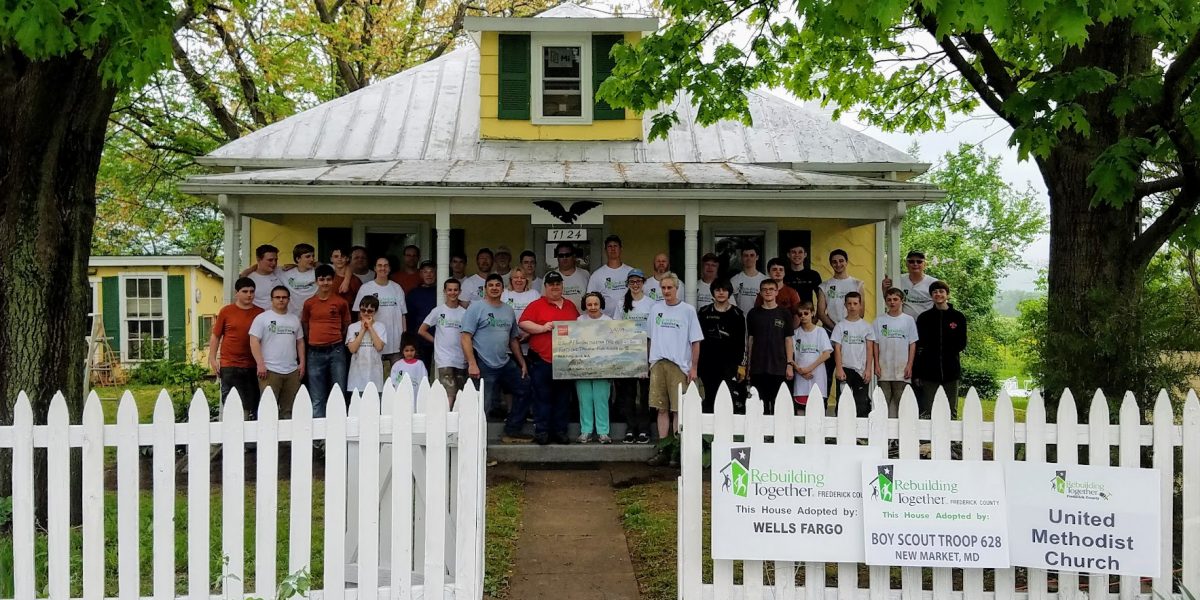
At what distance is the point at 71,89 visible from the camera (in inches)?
233

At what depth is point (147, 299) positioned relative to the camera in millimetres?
23188

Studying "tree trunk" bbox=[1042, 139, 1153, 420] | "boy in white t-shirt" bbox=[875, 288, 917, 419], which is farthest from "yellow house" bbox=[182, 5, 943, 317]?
"tree trunk" bbox=[1042, 139, 1153, 420]

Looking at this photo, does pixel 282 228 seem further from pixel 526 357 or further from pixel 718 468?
pixel 718 468

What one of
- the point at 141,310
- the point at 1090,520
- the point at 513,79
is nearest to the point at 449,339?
the point at 513,79

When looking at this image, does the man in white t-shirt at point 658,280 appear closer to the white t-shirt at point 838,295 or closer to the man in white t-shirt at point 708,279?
the man in white t-shirt at point 708,279

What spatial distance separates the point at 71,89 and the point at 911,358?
24.7ft

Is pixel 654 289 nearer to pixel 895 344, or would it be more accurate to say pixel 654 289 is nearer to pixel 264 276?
pixel 895 344

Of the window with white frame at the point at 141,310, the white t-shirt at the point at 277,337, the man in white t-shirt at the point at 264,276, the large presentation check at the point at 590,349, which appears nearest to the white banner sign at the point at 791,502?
the large presentation check at the point at 590,349

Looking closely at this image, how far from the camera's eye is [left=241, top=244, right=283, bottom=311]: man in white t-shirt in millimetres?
9141

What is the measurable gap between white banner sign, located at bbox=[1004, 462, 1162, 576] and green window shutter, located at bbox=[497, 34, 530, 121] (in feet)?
30.4

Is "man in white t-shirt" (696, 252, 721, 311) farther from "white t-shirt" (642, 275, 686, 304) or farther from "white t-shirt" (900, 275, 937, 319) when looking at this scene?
"white t-shirt" (900, 275, 937, 319)

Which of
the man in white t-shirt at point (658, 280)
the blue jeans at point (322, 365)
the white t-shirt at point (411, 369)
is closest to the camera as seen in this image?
the white t-shirt at point (411, 369)

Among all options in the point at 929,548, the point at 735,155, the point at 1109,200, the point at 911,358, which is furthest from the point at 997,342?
the point at 929,548

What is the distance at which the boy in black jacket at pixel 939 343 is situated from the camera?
874 centimetres
